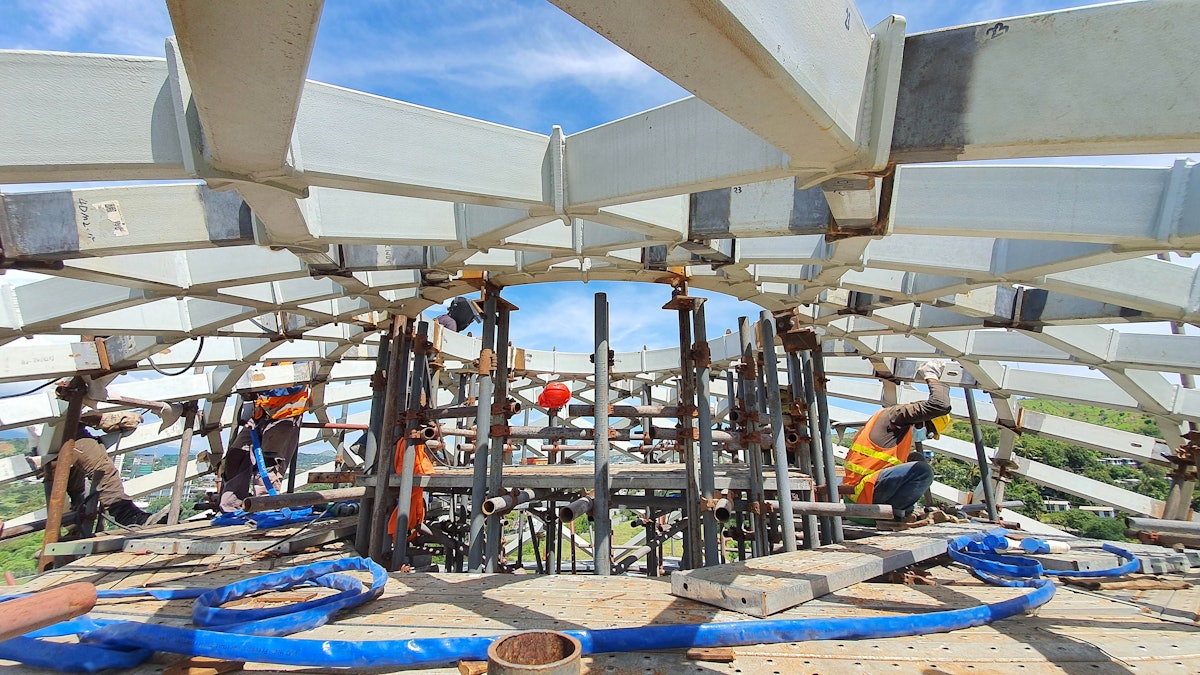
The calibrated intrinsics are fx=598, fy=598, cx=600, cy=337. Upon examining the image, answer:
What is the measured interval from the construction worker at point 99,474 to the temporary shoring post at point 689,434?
10621 millimetres

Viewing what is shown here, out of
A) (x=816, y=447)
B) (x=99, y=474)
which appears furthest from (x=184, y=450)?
(x=816, y=447)

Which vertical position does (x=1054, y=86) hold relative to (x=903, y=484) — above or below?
above

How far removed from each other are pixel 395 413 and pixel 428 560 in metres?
2.77

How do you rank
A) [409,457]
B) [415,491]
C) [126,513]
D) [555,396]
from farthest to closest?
[126,513] < [555,396] < [415,491] < [409,457]

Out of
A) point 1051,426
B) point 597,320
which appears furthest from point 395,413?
point 1051,426

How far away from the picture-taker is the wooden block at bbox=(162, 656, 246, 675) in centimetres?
346

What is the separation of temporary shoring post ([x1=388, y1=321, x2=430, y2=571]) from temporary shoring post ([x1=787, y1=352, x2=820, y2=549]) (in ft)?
19.5

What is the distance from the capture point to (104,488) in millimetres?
11828

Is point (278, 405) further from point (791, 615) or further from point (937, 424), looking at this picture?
point (937, 424)

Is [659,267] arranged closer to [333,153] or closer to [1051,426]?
[333,153]

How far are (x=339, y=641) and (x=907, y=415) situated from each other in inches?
339

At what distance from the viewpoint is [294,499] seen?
7.66m

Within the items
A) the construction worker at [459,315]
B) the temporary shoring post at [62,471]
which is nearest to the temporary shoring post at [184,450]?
the temporary shoring post at [62,471]

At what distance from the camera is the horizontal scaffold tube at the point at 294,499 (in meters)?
7.11
